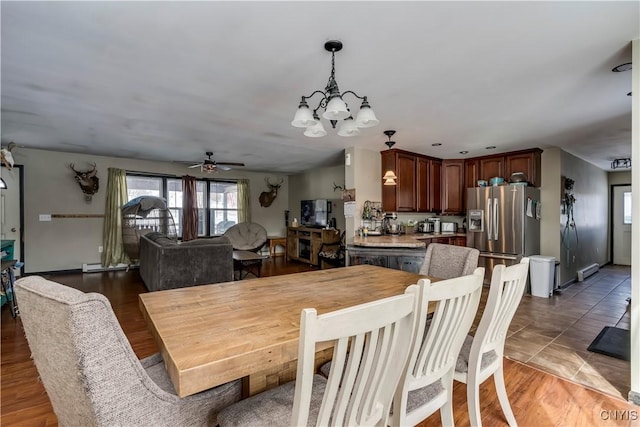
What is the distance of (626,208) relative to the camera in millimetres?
7070

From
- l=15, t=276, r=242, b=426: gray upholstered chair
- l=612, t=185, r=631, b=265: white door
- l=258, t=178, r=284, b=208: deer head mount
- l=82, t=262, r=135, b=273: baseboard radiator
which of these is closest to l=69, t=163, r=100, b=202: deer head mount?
l=82, t=262, r=135, b=273: baseboard radiator

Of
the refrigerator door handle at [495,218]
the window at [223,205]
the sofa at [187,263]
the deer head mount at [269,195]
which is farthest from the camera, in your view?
the deer head mount at [269,195]

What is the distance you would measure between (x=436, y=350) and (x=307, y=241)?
590 cm

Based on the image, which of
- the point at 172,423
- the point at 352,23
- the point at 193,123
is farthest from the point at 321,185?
the point at 172,423

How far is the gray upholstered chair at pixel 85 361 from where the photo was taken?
852 millimetres

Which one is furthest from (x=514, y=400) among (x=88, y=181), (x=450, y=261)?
(x=88, y=181)

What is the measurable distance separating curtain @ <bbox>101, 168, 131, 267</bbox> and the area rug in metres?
7.20

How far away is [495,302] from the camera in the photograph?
1457 mm

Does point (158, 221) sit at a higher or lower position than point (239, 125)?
lower

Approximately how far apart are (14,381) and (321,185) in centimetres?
605

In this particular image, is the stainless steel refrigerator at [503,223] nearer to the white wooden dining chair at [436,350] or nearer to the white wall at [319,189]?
the white wall at [319,189]

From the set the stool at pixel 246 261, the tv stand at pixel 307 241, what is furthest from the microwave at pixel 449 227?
the stool at pixel 246 261

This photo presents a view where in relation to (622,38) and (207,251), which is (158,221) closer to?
(207,251)

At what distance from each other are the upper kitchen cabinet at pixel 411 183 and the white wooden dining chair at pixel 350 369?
4.12 metres
